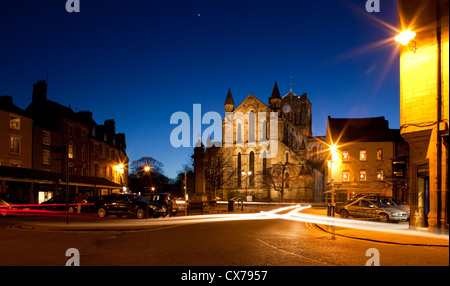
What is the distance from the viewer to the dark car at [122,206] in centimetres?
2394

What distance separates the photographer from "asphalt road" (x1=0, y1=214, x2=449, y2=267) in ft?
29.4

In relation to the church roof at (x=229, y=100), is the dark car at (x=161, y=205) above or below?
below

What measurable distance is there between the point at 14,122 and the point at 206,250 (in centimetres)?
3188

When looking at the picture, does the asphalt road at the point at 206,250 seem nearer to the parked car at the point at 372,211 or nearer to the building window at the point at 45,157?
the parked car at the point at 372,211

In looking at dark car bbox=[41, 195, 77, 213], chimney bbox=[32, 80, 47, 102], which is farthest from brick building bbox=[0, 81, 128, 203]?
dark car bbox=[41, 195, 77, 213]

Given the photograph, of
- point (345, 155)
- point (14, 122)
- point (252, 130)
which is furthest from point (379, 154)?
point (14, 122)

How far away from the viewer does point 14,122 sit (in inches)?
1417

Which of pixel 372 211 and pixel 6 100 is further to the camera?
pixel 6 100

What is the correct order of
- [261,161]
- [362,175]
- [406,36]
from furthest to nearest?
[261,161]
[362,175]
[406,36]

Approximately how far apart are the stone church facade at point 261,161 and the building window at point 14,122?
36945 mm

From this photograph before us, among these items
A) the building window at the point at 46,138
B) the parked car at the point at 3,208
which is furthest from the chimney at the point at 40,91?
the parked car at the point at 3,208

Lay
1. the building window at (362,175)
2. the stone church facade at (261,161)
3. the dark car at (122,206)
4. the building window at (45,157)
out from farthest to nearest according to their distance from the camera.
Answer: the stone church facade at (261,161) < the building window at (362,175) < the building window at (45,157) < the dark car at (122,206)

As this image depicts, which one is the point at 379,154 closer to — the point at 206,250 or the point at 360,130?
the point at 360,130

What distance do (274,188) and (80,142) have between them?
106 ft
